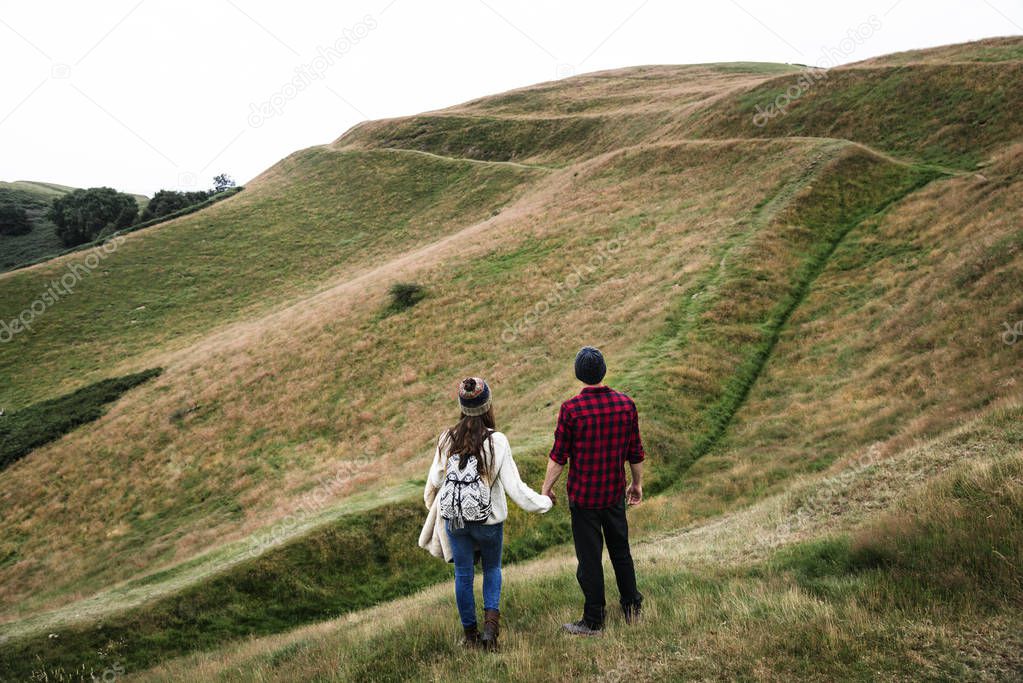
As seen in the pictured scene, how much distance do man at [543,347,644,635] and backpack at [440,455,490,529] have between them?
0.73 m

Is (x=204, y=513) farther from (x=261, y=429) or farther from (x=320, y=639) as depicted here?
(x=320, y=639)

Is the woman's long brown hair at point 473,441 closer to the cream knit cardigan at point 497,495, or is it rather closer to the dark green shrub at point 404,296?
the cream knit cardigan at point 497,495

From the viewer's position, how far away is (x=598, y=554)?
606cm

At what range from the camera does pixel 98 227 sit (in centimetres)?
8081

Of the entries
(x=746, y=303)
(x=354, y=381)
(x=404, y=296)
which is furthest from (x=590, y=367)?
(x=404, y=296)

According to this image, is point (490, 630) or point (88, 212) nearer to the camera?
point (490, 630)

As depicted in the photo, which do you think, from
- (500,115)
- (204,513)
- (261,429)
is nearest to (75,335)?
(261,429)

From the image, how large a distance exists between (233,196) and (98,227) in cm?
2278

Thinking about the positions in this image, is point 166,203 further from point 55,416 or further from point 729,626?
point 729,626

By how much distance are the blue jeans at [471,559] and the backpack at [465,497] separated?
5.5 inches

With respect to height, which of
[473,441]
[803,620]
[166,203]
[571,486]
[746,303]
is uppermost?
[166,203]

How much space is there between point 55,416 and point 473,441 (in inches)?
1479

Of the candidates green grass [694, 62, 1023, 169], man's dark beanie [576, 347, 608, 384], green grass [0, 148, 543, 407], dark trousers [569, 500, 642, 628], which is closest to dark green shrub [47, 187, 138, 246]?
green grass [0, 148, 543, 407]

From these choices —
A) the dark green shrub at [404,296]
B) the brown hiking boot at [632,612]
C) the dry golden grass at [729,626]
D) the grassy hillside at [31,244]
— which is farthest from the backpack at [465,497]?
the grassy hillside at [31,244]
